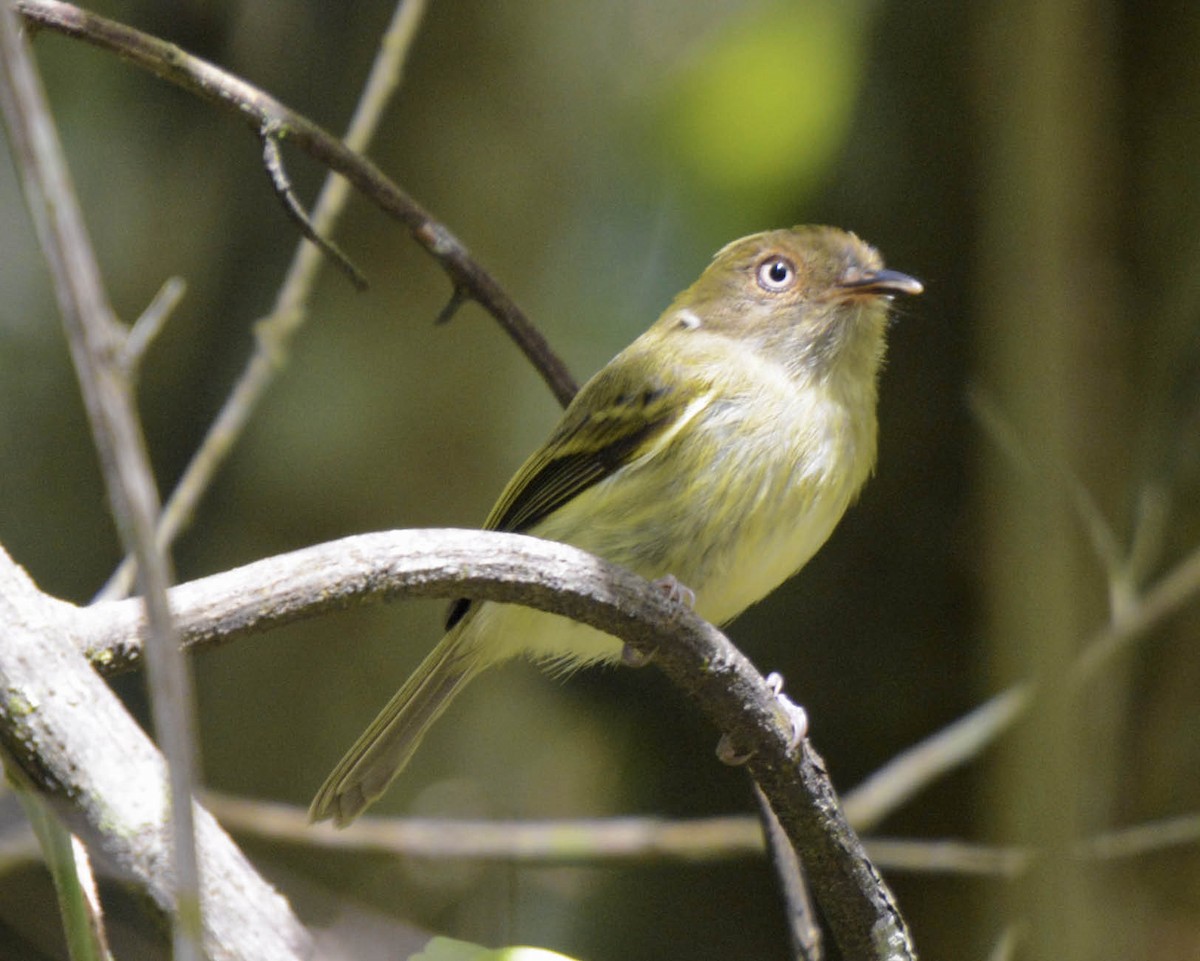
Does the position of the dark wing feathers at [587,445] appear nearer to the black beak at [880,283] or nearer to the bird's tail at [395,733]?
the bird's tail at [395,733]

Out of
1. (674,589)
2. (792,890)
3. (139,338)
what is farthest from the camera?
(792,890)

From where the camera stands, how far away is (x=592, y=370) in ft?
13.2

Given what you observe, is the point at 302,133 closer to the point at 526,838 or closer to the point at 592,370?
the point at 592,370

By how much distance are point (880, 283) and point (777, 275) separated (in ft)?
0.86

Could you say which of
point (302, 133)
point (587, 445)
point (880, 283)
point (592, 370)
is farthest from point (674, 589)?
point (592, 370)

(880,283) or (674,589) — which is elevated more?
(880,283)

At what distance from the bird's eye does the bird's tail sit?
41.2 inches

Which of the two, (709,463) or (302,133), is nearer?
(302,133)

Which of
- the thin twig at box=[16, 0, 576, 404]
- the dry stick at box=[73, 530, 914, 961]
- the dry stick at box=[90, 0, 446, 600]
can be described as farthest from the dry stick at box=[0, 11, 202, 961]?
Result: the dry stick at box=[90, 0, 446, 600]

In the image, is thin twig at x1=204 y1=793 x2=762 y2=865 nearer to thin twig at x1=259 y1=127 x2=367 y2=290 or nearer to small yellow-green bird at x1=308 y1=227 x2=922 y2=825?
small yellow-green bird at x1=308 y1=227 x2=922 y2=825

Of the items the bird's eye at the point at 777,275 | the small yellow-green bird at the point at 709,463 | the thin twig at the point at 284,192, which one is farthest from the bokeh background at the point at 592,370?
the thin twig at the point at 284,192

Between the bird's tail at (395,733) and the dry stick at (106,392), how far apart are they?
5.72ft

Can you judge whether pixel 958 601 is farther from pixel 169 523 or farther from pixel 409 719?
pixel 169 523

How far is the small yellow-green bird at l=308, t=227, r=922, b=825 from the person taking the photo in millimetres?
2658
